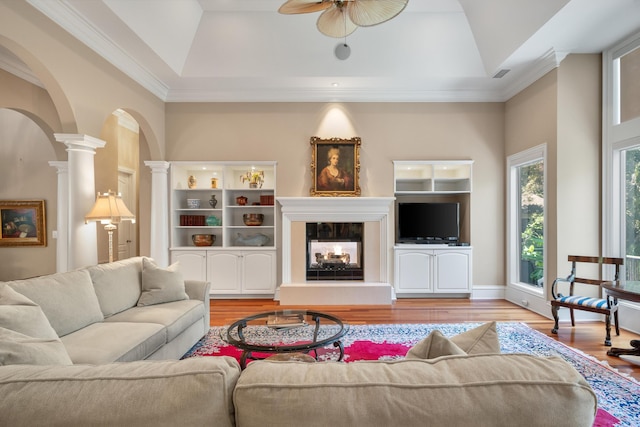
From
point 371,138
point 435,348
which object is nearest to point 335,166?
point 371,138

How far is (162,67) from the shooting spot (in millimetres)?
4441

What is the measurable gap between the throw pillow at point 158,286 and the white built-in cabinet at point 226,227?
6.32ft

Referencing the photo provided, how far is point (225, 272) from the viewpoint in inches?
206

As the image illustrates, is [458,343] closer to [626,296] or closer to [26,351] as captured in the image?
[26,351]

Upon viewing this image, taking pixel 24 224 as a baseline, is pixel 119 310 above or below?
below

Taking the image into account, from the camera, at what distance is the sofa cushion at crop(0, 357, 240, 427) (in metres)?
0.77

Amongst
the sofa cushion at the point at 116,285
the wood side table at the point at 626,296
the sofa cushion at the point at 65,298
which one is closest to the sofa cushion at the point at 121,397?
the sofa cushion at the point at 65,298

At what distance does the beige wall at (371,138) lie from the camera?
529 centimetres

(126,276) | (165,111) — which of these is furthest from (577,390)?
(165,111)

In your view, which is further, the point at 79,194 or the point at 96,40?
the point at 96,40

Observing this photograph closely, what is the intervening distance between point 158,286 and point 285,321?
137 cm

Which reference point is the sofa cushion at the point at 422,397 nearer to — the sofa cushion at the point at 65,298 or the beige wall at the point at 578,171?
the sofa cushion at the point at 65,298

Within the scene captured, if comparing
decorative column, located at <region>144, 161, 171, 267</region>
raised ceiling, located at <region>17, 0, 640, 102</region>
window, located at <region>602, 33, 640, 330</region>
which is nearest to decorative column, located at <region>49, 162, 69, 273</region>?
decorative column, located at <region>144, 161, 171, 267</region>

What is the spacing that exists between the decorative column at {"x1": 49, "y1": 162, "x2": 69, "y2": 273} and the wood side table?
5190 mm
